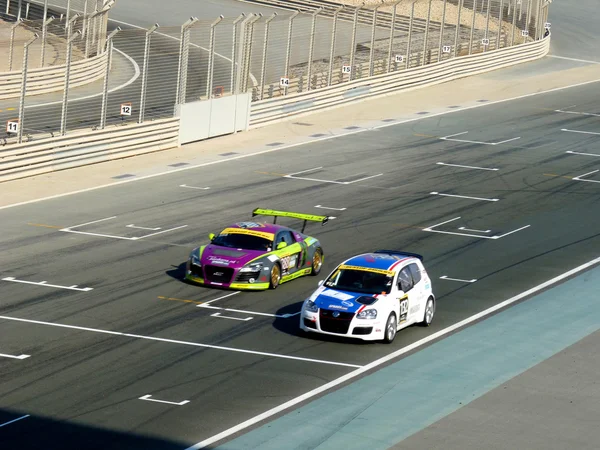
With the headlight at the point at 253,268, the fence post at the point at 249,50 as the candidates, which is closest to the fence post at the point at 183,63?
the fence post at the point at 249,50

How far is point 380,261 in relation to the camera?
2078cm

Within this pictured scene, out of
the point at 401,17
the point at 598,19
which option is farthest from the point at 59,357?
the point at 598,19

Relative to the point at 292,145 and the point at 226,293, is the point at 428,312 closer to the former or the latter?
the point at 226,293

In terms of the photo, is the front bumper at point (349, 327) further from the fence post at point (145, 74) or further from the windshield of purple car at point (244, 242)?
the fence post at point (145, 74)

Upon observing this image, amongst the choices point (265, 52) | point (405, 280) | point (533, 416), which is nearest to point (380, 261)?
point (405, 280)

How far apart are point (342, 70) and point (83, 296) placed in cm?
2758

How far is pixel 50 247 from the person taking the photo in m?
25.4

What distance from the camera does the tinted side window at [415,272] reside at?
20825 mm

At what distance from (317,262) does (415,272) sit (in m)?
3.67

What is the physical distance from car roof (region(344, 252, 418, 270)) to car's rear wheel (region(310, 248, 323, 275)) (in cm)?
295

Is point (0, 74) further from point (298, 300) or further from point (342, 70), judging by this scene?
point (298, 300)

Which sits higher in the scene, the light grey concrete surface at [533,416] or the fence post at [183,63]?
the fence post at [183,63]

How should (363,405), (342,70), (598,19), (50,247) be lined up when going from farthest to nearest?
(598,19), (342,70), (50,247), (363,405)

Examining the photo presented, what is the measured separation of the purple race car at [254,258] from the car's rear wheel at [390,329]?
3622 millimetres
